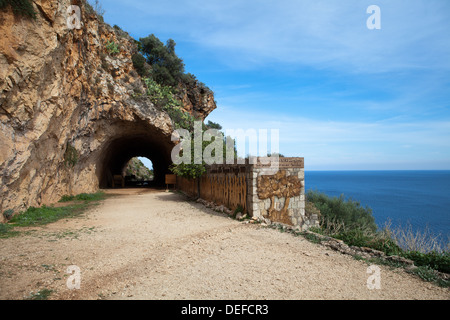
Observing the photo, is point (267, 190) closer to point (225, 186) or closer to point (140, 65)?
point (225, 186)

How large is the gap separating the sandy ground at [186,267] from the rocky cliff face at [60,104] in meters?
2.95

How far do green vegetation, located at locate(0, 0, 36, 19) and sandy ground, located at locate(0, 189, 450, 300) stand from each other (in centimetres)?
602

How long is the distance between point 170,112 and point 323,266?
14.7 m

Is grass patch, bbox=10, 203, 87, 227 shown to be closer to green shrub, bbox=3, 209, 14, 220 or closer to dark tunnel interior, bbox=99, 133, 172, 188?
green shrub, bbox=3, 209, 14, 220

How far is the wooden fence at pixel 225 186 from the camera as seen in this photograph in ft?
30.0

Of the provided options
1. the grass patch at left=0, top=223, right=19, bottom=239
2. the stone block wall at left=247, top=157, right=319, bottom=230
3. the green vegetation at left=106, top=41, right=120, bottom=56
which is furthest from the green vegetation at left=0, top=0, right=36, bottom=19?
the green vegetation at left=106, top=41, right=120, bottom=56

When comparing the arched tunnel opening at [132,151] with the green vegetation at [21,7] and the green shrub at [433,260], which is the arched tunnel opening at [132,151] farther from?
the green shrub at [433,260]

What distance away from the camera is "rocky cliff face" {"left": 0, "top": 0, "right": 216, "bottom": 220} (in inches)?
292

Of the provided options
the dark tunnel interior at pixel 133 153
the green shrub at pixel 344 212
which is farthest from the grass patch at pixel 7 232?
the green shrub at pixel 344 212

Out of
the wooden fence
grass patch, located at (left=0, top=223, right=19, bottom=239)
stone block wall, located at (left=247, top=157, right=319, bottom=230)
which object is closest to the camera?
grass patch, located at (left=0, top=223, right=19, bottom=239)

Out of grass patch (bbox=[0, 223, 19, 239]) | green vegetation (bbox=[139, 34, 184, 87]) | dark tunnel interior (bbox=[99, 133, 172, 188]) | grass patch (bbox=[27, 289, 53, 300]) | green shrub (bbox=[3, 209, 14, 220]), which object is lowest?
grass patch (bbox=[27, 289, 53, 300])

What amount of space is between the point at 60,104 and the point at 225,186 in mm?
6945
